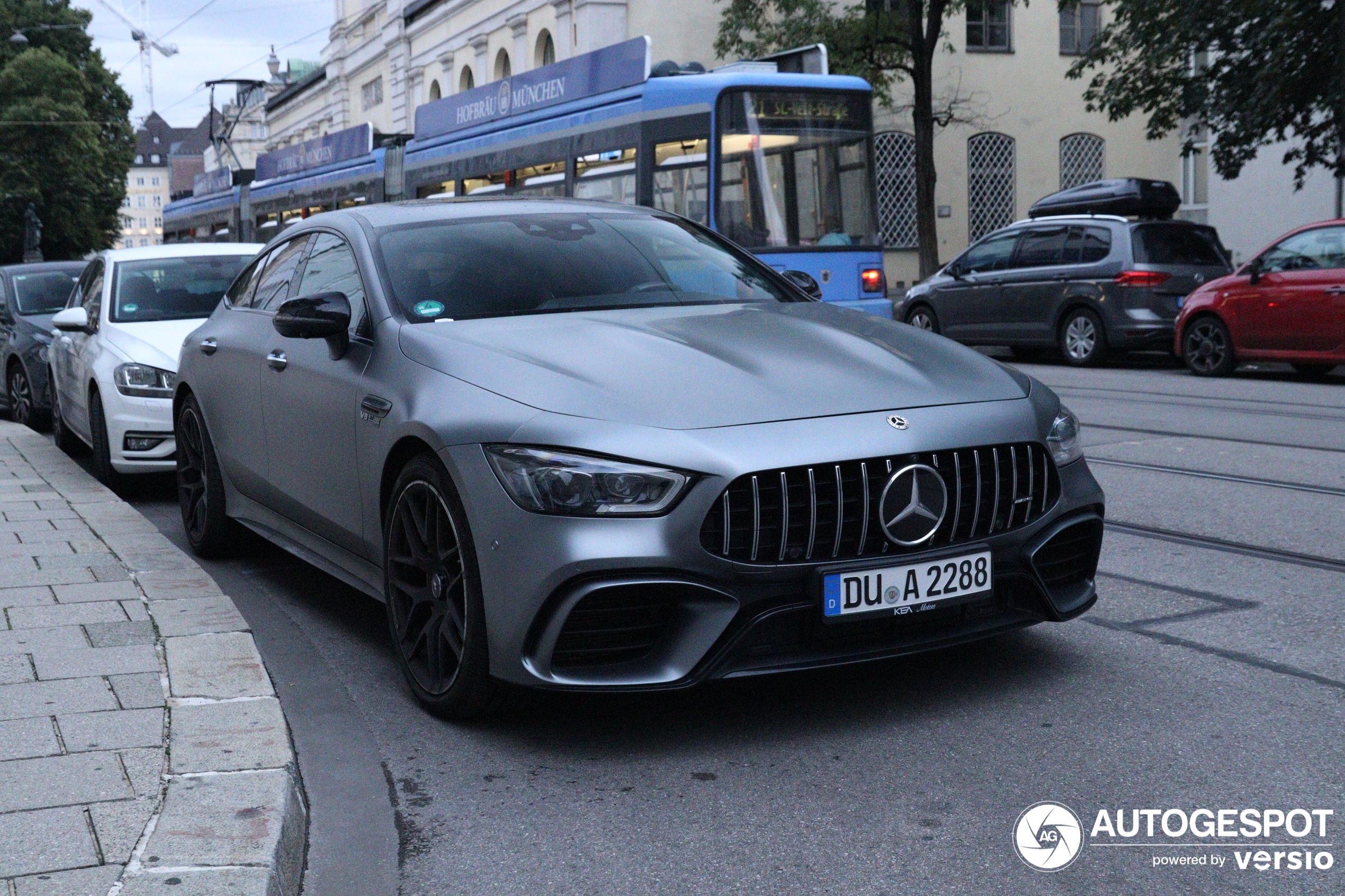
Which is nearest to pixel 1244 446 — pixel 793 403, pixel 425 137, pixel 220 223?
pixel 793 403

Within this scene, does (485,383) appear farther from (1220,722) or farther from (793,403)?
(1220,722)

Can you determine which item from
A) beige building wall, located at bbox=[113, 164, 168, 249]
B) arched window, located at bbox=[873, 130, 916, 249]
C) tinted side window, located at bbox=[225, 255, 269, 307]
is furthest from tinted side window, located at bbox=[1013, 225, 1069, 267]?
beige building wall, located at bbox=[113, 164, 168, 249]

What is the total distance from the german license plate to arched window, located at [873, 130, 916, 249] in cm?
3007

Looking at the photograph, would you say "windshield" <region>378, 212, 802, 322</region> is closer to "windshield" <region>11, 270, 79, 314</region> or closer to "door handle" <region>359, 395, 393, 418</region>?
"door handle" <region>359, 395, 393, 418</region>

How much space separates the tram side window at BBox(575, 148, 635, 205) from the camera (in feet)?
49.5

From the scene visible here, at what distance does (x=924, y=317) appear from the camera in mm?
19578

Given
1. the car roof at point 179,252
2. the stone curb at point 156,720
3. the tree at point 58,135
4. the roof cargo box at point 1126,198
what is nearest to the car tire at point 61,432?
the car roof at point 179,252

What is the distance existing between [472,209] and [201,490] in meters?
2.00

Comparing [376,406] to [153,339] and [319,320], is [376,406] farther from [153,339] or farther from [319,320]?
[153,339]

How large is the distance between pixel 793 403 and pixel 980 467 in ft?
1.71

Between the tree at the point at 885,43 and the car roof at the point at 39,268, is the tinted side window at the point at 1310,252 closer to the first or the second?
the car roof at the point at 39,268

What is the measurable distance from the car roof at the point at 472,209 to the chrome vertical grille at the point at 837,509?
7.06 feet

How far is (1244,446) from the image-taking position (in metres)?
9.51

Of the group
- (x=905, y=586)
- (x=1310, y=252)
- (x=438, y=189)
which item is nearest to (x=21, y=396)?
(x=438, y=189)
